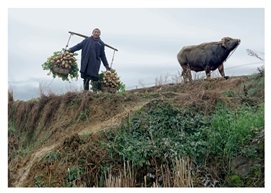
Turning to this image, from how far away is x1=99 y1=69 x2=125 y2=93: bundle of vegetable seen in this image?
473 inches

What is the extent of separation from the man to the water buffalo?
357 centimetres

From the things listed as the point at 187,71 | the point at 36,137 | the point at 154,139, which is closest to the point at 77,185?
the point at 154,139

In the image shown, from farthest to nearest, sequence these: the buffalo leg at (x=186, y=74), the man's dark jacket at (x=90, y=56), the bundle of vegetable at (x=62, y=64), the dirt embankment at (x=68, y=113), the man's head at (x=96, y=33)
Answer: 1. the buffalo leg at (x=186, y=74)
2. the man's head at (x=96, y=33)
3. the man's dark jacket at (x=90, y=56)
4. the bundle of vegetable at (x=62, y=64)
5. the dirt embankment at (x=68, y=113)

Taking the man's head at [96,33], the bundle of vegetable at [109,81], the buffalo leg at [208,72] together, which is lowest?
the bundle of vegetable at [109,81]

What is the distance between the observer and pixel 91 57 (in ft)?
39.5

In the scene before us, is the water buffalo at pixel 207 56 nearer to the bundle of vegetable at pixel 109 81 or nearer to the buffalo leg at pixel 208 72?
the buffalo leg at pixel 208 72

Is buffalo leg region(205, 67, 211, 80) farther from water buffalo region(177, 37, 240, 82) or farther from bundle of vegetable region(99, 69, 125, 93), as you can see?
bundle of vegetable region(99, 69, 125, 93)

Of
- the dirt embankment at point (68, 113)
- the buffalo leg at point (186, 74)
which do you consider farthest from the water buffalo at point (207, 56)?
the dirt embankment at point (68, 113)

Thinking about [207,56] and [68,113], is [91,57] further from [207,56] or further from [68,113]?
[207,56]

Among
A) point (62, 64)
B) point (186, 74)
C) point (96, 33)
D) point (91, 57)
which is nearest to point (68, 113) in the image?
point (62, 64)

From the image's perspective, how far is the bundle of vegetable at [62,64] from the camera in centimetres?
1165

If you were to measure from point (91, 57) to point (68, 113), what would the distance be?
1.69 meters

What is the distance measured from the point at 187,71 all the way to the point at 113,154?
7.04 metres

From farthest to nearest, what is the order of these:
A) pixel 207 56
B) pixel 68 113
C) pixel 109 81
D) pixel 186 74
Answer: pixel 186 74, pixel 207 56, pixel 109 81, pixel 68 113
